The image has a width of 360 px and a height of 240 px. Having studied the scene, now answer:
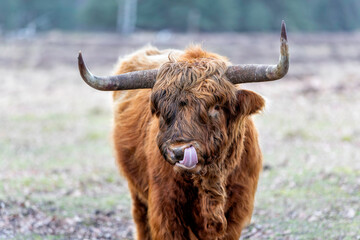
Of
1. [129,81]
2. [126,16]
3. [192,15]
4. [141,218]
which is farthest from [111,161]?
[126,16]

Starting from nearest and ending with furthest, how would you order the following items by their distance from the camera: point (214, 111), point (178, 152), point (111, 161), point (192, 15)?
1. point (178, 152)
2. point (214, 111)
3. point (111, 161)
4. point (192, 15)

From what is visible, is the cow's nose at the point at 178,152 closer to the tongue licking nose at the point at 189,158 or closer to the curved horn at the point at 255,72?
the tongue licking nose at the point at 189,158

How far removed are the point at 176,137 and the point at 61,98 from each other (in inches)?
778

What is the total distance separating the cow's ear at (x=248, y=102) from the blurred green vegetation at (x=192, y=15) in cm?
4328

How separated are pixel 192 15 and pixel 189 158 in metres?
44.6

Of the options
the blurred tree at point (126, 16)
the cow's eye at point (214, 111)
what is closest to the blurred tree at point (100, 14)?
the blurred tree at point (126, 16)

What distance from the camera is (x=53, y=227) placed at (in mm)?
7578

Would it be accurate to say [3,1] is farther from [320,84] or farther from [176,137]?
[176,137]

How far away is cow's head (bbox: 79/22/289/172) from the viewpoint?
15.2 ft

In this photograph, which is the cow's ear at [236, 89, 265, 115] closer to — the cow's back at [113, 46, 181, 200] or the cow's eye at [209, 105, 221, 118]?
the cow's eye at [209, 105, 221, 118]

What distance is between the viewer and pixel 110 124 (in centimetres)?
845

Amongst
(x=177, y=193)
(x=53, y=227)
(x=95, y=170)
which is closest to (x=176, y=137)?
(x=177, y=193)

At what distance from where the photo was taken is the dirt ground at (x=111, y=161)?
25.2 feet

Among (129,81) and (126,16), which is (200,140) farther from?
(126,16)
